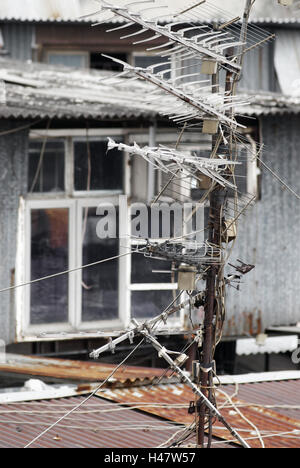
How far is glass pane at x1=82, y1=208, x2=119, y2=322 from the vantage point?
37.2 feet

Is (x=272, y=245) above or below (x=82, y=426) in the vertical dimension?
above

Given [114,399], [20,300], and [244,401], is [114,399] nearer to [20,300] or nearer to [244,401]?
[244,401]

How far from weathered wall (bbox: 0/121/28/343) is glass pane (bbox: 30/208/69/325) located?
0.33 m

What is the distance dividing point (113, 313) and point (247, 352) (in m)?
2.31

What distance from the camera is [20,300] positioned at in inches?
435

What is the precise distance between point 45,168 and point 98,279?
5.34 ft

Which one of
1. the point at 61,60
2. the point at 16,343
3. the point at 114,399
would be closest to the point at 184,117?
the point at 114,399

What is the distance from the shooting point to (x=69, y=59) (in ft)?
57.2

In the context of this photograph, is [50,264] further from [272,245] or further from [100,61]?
[100,61]

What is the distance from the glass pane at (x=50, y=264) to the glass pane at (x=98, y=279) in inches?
10.0

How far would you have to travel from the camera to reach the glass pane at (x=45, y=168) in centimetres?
1112

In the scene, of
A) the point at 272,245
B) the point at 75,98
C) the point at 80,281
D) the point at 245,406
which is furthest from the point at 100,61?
the point at 245,406

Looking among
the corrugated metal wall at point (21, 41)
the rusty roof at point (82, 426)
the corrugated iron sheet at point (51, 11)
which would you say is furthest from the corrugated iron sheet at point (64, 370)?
the corrugated iron sheet at point (51, 11)

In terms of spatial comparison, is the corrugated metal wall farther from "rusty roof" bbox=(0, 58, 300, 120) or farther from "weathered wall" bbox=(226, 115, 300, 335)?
"weathered wall" bbox=(226, 115, 300, 335)
